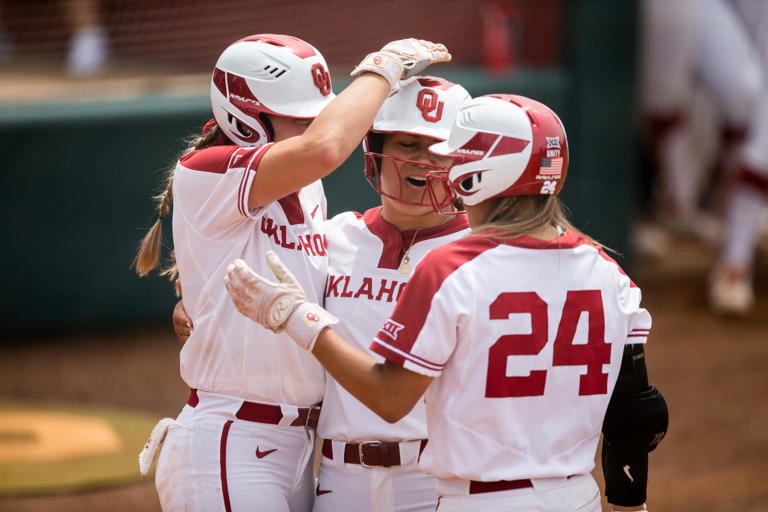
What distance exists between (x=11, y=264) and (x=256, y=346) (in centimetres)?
537

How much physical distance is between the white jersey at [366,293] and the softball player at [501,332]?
40cm

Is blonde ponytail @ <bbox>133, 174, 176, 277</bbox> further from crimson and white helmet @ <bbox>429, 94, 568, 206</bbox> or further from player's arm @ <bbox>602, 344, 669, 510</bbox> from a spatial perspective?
player's arm @ <bbox>602, 344, 669, 510</bbox>

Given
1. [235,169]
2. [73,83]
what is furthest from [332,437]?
[73,83]

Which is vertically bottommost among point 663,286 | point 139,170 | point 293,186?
point 663,286

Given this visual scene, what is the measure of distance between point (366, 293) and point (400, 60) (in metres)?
0.65

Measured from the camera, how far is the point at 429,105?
2938 mm

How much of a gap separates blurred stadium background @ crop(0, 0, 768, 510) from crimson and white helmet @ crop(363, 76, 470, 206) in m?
3.43

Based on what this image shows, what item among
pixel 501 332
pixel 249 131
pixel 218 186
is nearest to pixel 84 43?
pixel 249 131

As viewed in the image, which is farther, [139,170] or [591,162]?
[591,162]

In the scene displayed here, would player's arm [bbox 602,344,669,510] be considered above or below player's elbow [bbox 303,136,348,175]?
below

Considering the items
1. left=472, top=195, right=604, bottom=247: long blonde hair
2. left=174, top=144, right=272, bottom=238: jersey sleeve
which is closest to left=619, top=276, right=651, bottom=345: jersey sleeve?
left=472, top=195, right=604, bottom=247: long blonde hair

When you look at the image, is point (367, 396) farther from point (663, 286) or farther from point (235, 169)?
point (663, 286)

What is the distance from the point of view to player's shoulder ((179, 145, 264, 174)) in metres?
2.67

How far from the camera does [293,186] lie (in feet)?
8.62
